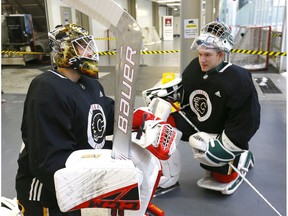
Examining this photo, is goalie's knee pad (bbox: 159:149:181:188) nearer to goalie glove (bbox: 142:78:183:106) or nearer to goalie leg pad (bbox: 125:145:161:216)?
goalie glove (bbox: 142:78:183:106)

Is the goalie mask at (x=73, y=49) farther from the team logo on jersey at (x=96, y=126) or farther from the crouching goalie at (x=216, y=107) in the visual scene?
the crouching goalie at (x=216, y=107)

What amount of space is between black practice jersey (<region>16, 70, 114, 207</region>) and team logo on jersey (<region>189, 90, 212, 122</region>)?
1165 mm

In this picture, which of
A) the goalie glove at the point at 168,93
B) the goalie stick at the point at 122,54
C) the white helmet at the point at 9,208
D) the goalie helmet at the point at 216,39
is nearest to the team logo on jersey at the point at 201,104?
the goalie glove at the point at 168,93

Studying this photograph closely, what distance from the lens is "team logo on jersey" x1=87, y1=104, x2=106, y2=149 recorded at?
1.75 metres

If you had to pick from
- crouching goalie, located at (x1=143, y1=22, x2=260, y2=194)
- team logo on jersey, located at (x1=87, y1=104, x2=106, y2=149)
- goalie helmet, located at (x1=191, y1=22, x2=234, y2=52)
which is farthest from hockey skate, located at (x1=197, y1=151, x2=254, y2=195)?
team logo on jersey, located at (x1=87, y1=104, x2=106, y2=149)

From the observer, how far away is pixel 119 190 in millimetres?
1241

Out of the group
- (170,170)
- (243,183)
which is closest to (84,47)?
(170,170)

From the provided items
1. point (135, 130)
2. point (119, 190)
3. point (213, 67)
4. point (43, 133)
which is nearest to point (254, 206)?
point (213, 67)

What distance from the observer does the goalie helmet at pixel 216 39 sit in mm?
2508

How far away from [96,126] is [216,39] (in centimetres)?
132

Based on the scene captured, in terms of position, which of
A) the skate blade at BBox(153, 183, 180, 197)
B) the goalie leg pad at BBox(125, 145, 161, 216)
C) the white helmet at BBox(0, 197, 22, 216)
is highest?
the goalie leg pad at BBox(125, 145, 161, 216)

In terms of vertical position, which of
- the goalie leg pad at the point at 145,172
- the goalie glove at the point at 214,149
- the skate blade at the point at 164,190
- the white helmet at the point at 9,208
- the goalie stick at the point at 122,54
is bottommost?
the skate blade at the point at 164,190

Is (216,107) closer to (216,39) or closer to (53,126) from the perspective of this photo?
(216,39)

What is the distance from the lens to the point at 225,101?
2588 millimetres
